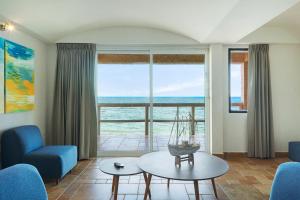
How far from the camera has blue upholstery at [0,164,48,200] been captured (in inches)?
46.1

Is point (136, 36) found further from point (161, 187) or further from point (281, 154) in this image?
point (281, 154)

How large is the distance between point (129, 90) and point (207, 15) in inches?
83.6

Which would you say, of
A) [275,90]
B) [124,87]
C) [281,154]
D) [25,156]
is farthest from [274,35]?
[25,156]

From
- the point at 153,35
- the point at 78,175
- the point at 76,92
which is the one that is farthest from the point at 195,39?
the point at 78,175

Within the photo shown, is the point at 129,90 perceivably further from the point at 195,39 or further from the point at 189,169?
the point at 189,169

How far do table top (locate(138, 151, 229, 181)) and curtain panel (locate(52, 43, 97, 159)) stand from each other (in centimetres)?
190

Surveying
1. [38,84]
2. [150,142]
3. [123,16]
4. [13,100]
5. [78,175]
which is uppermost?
[123,16]

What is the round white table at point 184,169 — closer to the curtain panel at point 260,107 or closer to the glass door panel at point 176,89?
the glass door panel at point 176,89

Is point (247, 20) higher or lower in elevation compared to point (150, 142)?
higher

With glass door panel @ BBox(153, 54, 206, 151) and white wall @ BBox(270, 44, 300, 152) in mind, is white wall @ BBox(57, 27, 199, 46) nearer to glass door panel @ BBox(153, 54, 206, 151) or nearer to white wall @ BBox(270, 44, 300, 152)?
glass door panel @ BBox(153, 54, 206, 151)

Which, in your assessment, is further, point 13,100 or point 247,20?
point 13,100

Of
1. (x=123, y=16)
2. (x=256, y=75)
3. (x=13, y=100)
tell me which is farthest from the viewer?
(x=256, y=75)

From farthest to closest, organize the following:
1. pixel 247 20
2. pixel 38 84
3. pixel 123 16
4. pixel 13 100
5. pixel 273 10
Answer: pixel 38 84 < pixel 123 16 < pixel 13 100 < pixel 247 20 < pixel 273 10

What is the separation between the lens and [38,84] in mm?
4094
